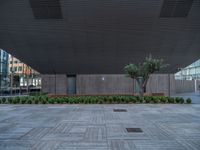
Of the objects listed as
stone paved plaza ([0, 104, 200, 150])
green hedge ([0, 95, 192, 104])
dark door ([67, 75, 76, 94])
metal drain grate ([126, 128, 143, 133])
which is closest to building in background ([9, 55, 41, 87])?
dark door ([67, 75, 76, 94])

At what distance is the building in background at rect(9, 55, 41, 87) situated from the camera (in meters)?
50.6

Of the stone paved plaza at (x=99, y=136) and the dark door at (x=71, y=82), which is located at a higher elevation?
the dark door at (x=71, y=82)

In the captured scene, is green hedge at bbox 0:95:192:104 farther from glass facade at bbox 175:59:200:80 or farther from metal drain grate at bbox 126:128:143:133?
glass facade at bbox 175:59:200:80

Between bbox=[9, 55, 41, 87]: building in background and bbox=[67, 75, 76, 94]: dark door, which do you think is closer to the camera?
bbox=[67, 75, 76, 94]: dark door

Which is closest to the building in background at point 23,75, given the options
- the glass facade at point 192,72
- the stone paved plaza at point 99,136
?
the stone paved plaza at point 99,136

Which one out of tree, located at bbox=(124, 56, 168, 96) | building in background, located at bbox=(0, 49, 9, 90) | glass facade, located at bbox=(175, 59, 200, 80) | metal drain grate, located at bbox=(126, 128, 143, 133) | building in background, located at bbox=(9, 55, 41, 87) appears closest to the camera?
metal drain grate, located at bbox=(126, 128, 143, 133)

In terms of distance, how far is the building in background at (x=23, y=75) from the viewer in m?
50.6

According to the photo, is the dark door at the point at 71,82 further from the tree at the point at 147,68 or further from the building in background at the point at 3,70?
the building in background at the point at 3,70

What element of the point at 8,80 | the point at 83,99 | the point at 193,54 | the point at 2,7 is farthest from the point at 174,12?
Result: the point at 8,80

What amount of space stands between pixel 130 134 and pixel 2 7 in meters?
18.9

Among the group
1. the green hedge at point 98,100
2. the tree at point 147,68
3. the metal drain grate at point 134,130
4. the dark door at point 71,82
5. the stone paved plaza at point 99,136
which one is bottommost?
the metal drain grate at point 134,130

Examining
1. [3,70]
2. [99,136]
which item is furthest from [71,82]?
[99,136]

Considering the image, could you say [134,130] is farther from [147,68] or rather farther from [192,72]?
[192,72]

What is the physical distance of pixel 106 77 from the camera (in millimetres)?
32469
